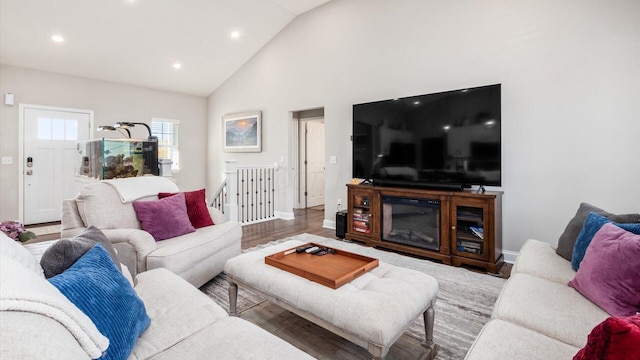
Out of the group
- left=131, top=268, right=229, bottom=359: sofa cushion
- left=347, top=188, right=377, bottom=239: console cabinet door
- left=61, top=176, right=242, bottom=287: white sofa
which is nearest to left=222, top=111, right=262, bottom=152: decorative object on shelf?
left=347, top=188, right=377, bottom=239: console cabinet door

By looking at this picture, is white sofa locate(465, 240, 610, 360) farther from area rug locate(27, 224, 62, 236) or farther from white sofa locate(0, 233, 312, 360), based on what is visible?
area rug locate(27, 224, 62, 236)

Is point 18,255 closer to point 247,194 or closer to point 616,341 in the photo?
point 616,341

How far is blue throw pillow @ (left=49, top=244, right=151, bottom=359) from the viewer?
3.00ft

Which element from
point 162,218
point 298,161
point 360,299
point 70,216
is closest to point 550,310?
point 360,299

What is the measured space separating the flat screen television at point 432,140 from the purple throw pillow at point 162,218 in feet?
7.66

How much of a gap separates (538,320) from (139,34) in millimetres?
5879

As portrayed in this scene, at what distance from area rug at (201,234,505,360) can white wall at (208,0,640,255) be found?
946 mm

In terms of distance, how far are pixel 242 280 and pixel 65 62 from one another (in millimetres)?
5484

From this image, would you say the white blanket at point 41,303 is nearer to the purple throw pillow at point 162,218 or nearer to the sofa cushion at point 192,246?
the sofa cushion at point 192,246

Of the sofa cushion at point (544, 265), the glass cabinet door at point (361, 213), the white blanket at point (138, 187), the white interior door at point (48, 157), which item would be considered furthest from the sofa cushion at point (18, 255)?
the white interior door at point (48, 157)

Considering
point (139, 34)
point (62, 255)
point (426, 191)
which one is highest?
point (139, 34)

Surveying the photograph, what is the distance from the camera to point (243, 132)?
250 inches

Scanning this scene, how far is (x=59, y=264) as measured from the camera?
43.0 inches

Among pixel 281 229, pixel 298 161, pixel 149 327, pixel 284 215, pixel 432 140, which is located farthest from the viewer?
pixel 298 161
